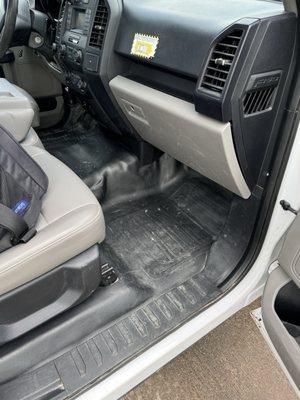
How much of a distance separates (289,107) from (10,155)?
0.79 m

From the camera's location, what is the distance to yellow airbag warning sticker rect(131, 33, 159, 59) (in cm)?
116

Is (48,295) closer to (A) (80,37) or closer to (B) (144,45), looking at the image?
(B) (144,45)

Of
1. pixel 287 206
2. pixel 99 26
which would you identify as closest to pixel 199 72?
pixel 287 206

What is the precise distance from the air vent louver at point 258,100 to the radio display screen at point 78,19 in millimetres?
929

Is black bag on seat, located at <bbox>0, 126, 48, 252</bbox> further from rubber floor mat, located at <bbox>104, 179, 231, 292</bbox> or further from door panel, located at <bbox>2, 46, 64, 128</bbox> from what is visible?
door panel, located at <bbox>2, 46, 64, 128</bbox>

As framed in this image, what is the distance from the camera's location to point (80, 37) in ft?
4.96

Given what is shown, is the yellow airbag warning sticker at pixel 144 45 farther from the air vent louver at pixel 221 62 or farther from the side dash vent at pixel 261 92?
the side dash vent at pixel 261 92

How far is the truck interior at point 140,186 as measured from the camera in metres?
0.94

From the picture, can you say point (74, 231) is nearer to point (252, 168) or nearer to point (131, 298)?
point (131, 298)

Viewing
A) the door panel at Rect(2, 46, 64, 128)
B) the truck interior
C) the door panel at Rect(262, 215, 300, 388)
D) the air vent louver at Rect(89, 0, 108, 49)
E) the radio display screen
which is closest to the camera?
the door panel at Rect(262, 215, 300, 388)

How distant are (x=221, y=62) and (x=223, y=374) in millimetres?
981

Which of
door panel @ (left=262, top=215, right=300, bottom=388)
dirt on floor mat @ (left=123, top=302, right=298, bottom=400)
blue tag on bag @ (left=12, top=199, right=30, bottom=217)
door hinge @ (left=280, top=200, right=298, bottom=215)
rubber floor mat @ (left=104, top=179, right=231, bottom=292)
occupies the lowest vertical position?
dirt on floor mat @ (left=123, top=302, right=298, bottom=400)

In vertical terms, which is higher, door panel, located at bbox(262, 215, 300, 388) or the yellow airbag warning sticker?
the yellow airbag warning sticker

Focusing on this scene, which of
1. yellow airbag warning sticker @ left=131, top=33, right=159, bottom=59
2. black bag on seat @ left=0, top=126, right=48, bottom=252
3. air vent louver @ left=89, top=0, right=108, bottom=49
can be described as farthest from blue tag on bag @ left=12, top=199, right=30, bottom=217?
air vent louver @ left=89, top=0, right=108, bottom=49
